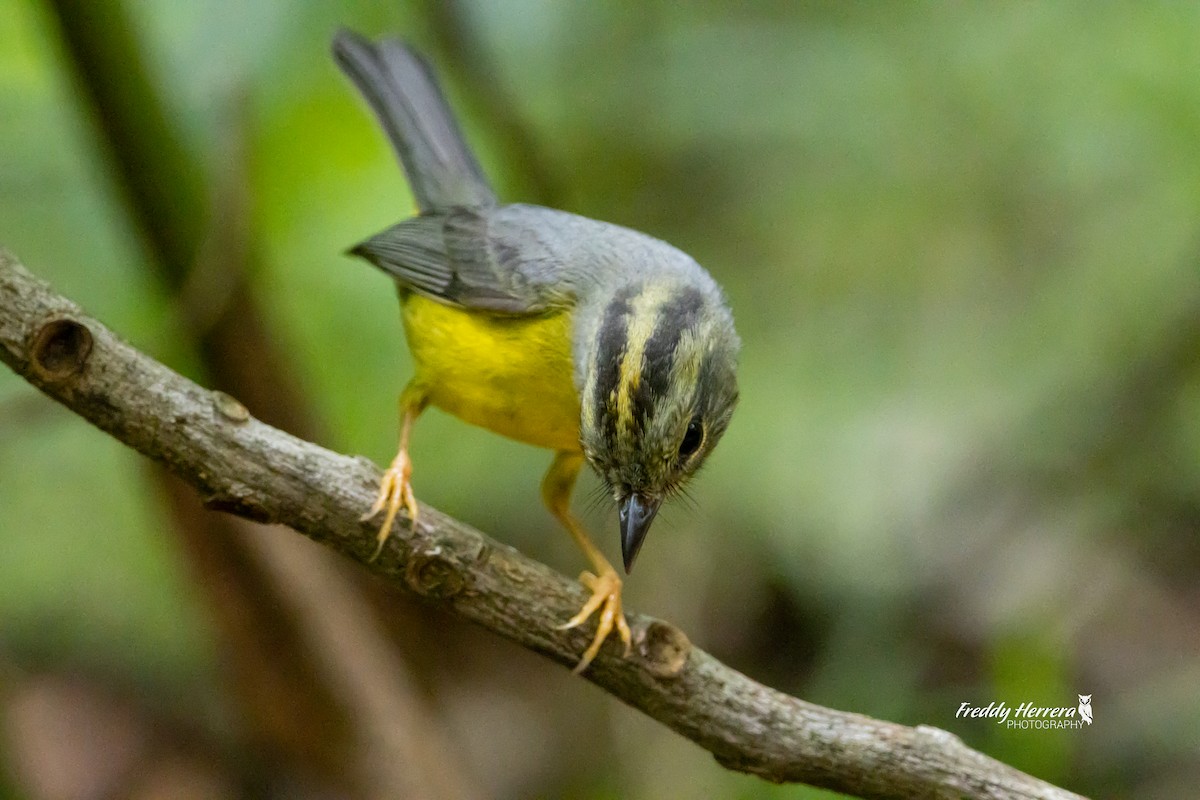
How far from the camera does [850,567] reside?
5.92m

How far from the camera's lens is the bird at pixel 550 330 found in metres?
3.24

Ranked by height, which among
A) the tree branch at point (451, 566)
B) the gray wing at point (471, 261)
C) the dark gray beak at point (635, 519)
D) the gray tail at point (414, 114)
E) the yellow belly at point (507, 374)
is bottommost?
the tree branch at point (451, 566)

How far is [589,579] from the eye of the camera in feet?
12.4

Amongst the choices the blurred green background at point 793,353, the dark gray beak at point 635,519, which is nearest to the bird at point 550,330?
the dark gray beak at point 635,519

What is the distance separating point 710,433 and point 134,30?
9.80 ft

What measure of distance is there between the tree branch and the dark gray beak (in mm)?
199

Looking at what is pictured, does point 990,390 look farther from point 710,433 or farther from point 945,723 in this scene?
point 710,433

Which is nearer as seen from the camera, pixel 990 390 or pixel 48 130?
pixel 48 130

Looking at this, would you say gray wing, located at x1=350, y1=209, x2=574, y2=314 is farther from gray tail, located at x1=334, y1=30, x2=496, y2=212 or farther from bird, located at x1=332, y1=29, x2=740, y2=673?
gray tail, located at x1=334, y1=30, x2=496, y2=212

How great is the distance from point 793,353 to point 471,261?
2707 millimetres

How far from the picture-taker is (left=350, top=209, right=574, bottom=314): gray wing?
159 inches

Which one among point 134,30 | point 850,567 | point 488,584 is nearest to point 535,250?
point 488,584

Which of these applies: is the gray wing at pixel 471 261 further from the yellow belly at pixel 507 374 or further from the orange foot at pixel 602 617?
the orange foot at pixel 602 617

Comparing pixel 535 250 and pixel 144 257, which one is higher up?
pixel 535 250
